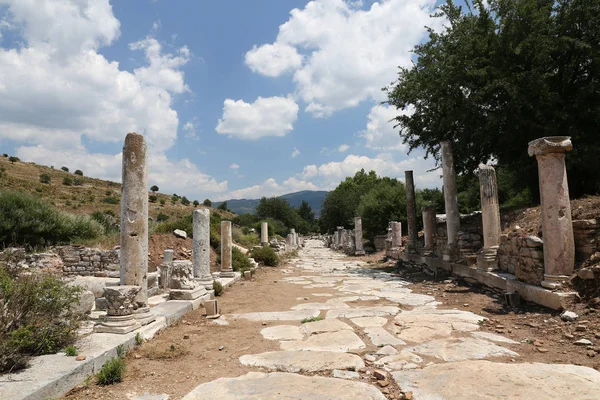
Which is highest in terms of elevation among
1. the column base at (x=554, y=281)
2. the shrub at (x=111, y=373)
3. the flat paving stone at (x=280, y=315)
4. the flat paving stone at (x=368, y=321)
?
the column base at (x=554, y=281)

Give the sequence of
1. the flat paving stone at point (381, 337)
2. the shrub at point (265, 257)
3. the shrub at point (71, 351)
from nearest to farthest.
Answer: the shrub at point (71, 351) → the flat paving stone at point (381, 337) → the shrub at point (265, 257)

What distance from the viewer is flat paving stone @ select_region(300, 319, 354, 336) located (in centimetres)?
546

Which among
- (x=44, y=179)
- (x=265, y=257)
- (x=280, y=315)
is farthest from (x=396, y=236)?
(x=44, y=179)

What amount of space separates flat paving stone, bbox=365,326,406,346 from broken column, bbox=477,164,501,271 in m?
4.46

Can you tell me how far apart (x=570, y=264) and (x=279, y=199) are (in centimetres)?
5486

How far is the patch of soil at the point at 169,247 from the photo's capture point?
15.3 meters

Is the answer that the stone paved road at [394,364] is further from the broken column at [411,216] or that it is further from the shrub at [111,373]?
the broken column at [411,216]

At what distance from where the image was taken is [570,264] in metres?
6.09

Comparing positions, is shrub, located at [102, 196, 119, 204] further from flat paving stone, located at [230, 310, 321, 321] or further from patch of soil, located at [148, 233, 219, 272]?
flat paving stone, located at [230, 310, 321, 321]

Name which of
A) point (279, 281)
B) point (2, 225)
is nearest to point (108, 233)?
point (2, 225)

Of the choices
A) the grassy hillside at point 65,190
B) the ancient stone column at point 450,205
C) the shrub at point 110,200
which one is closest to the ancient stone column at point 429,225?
the ancient stone column at point 450,205

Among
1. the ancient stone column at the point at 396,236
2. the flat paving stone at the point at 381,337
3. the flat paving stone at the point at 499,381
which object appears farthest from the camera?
the ancient stone column at the point at 396,236

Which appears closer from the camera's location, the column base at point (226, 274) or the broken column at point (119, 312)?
the broken column at point (119, 312)

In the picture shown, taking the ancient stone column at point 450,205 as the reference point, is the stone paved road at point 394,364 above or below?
below
